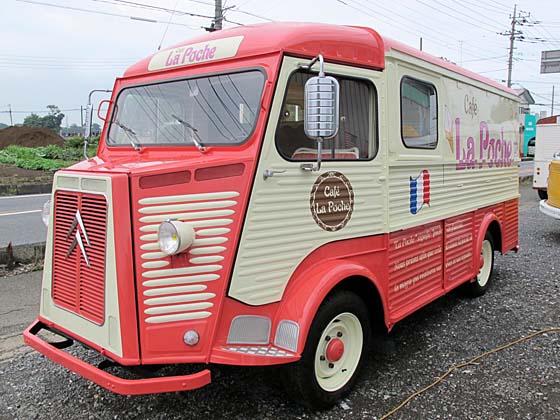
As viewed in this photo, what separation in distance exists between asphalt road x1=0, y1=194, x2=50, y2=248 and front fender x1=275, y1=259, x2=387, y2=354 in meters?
6.19

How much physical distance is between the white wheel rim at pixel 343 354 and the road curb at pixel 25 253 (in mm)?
4755

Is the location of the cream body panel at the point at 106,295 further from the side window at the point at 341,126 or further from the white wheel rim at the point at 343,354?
the white wheel rim at the point at 343,354

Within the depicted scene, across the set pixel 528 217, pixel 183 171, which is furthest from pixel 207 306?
pixel 528 217

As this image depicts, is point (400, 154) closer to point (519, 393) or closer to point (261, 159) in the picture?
point (261, 159)

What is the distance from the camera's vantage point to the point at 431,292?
4.74 meters

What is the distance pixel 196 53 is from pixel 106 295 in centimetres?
178

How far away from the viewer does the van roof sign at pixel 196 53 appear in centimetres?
339

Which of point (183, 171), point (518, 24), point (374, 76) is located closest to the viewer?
point (183, 171)

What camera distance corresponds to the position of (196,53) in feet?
11.7

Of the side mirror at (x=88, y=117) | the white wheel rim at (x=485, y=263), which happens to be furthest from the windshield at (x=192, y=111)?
the white wheel rim at (x=485, y=263)

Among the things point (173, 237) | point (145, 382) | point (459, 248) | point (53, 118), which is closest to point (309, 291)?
point (173, 237)

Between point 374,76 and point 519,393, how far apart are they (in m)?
2.58

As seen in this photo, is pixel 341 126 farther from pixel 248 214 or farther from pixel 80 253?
pixel 80 253

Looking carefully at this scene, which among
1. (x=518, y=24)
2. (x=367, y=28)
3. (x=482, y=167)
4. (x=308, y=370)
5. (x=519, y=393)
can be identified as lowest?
(x=519, y=393)
